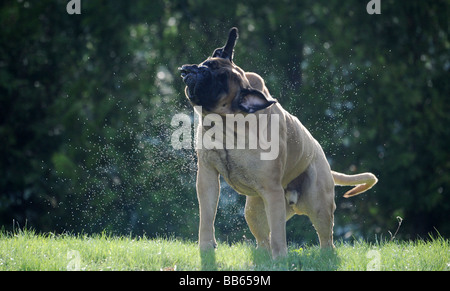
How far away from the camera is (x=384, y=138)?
9.49 metres

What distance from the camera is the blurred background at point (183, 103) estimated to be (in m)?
9.20

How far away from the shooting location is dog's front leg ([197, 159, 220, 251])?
4.78 metres

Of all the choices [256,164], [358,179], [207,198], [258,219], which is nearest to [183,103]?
→ [358,179]

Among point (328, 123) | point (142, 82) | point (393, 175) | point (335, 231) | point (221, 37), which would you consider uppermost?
point (221, 37)

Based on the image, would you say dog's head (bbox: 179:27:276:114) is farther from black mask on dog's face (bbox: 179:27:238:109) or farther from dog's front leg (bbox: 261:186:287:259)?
dog's front leg (bbox: 261:186:287:259)

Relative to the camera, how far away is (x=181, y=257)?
466 centimetres

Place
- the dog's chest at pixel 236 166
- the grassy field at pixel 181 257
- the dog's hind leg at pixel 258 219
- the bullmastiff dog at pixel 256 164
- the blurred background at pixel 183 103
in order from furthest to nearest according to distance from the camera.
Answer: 1. the blurred background at pixel 183 103
2. the dog's hind leg at pixel 258 219
3. the dog's chest at pixel 236 166
4. the bullmastiff dog at pixel 256 164
5. the grassy field at pixel 181 257

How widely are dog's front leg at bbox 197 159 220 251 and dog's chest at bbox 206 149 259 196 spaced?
0.08m

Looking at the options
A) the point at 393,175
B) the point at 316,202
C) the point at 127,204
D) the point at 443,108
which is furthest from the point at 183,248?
the point at 443,108

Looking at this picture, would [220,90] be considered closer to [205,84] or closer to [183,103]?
[205,84]

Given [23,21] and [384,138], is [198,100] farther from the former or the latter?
[23,21]

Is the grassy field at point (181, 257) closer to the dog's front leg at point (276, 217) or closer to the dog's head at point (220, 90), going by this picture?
the dog's front leg at point (276, 217)

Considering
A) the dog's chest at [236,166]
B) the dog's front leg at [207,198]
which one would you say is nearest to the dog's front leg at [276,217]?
the dog's chest at [236,166]

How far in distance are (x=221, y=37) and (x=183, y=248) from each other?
5391 mm
